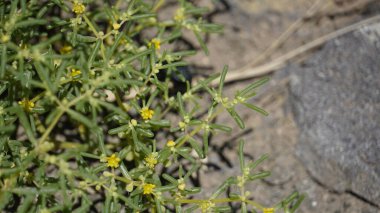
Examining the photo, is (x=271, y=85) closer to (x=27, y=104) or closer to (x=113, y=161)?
(x=113, y=161)

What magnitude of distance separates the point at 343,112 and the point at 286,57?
2.02 feet

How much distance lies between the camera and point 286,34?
383 centimetres

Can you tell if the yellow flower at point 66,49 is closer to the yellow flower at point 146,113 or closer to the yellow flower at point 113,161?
the yellow flower at point 146,113

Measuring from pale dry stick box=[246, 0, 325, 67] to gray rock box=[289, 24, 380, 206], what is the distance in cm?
24

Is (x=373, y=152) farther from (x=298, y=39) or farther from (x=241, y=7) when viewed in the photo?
(x=241, y=7)

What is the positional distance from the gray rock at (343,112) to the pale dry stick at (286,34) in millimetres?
241

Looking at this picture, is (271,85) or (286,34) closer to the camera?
(271,85)

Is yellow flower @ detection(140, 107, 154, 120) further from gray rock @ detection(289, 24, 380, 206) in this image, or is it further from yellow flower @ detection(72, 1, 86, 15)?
gray rock @ detection(289, 24, 380, 206)

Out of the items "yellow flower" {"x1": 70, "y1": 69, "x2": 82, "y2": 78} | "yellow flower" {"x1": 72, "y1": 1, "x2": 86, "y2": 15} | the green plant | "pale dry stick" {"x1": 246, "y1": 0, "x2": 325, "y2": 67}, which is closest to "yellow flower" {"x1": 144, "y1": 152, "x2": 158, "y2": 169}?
the green plant

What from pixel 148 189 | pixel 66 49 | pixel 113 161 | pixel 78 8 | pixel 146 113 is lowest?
pixel 148 189

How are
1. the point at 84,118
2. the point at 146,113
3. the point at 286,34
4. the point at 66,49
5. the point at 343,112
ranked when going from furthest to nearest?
the point at 286,34
the point at 343,112
the point at 66,49
the point at 146,113
the point at 84,118

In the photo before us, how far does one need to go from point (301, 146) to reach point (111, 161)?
1436 mm

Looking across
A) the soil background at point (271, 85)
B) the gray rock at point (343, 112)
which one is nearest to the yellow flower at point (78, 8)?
the soil background at point (271, 85)

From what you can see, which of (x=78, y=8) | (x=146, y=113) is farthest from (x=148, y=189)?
(x=78, y=8)
